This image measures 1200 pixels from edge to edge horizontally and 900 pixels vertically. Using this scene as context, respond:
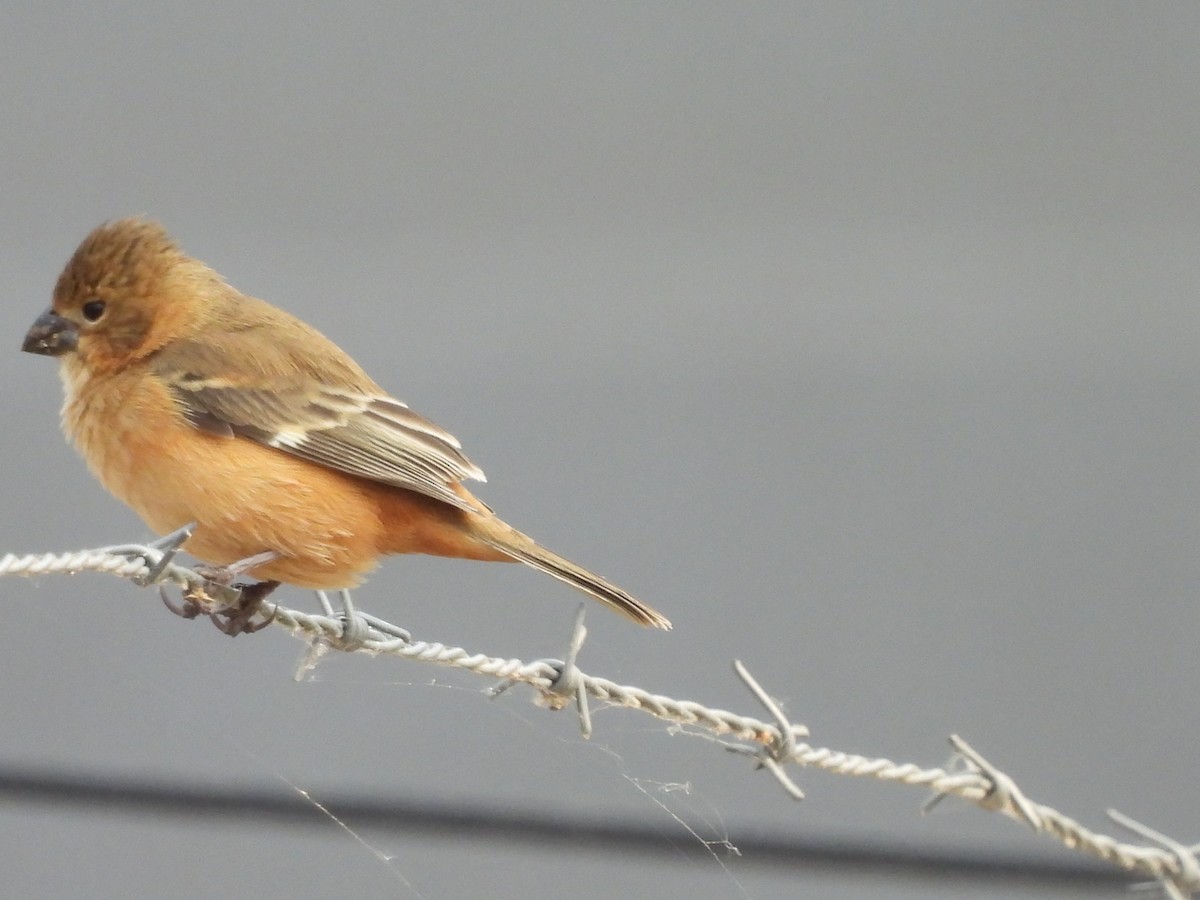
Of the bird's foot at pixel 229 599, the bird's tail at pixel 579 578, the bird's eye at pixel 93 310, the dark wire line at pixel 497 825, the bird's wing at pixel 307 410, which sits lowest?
the bird's foot at pixel 229 599

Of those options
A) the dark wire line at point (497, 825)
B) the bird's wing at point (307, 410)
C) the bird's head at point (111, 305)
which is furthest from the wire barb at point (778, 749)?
the dark wire line at point (497, 825)

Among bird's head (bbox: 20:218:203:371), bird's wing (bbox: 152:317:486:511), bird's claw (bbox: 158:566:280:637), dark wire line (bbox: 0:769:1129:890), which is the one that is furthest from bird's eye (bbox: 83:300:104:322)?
dark wire line (bbox: 0:769:1129:890)

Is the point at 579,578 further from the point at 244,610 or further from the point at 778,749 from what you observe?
the point at 244,610

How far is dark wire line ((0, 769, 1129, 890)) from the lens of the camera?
4.41m

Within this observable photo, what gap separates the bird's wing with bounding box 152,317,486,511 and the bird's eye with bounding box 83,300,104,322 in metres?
0.16

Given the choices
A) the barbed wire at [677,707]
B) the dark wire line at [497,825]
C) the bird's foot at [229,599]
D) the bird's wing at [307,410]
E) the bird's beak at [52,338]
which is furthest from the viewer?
the dark wire line at [497,825]

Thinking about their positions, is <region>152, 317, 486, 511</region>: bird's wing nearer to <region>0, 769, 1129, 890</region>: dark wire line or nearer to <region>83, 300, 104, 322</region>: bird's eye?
<region>83, 300, 104, 322</region>: bird's eye

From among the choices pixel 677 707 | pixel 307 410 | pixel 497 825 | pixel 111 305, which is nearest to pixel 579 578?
pixel 677 707

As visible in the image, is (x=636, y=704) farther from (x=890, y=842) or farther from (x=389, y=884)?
(x=389, y=884)

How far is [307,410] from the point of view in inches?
102

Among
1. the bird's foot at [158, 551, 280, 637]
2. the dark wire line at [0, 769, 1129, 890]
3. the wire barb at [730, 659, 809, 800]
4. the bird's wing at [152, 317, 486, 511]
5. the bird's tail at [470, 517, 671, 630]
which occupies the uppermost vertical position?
the bird's wing at [152, 317, 486, 511]

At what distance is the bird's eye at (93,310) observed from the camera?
2639 mm

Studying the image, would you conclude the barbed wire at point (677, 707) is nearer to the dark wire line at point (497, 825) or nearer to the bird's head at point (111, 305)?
the bird's head at point (111, 305)

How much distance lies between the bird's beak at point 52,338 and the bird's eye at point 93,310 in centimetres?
4
